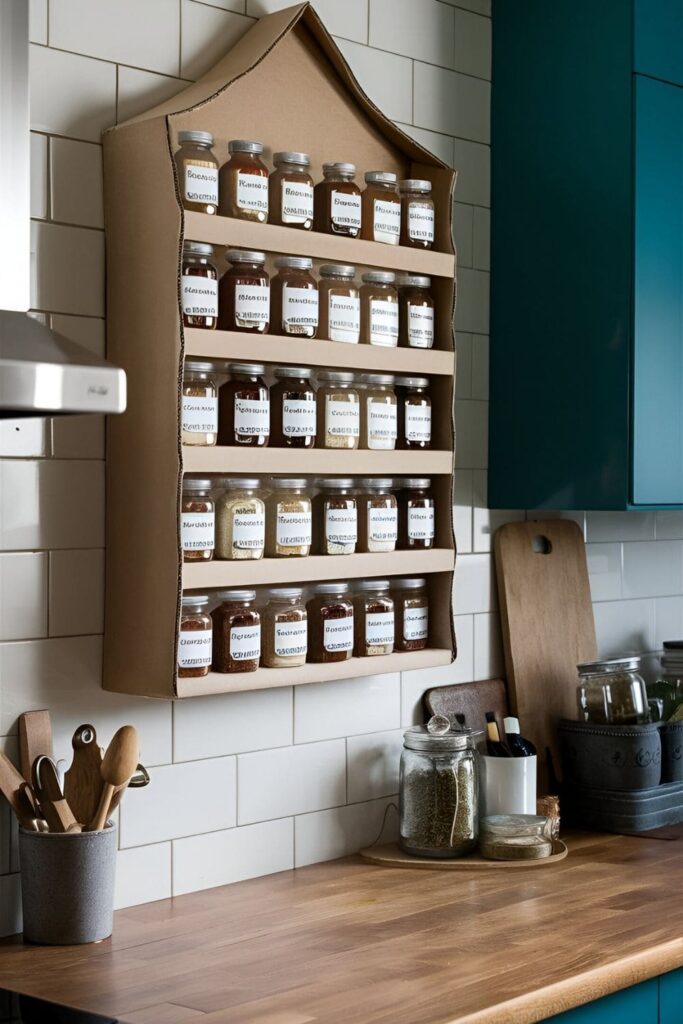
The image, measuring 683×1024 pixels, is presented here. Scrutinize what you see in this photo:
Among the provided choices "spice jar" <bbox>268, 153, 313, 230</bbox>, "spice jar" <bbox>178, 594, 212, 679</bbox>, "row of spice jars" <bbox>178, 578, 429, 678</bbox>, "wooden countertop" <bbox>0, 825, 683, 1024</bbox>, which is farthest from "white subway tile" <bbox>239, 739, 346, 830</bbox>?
"spice jar" <bbox>268, 153, 313, 230</bbox>

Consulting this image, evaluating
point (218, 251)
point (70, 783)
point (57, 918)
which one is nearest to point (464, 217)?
point (218, 251)

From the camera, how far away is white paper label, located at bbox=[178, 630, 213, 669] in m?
2.00

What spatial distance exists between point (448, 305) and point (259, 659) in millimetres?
715

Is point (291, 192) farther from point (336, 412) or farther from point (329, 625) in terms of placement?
point (329, 625)

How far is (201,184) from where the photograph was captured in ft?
6.64

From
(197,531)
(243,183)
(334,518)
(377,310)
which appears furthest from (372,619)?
(243,183)

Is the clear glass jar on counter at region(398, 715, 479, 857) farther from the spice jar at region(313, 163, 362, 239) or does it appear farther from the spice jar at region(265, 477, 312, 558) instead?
the spice jar at region(313, 163, 362, 239)

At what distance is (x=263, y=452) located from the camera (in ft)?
6.86

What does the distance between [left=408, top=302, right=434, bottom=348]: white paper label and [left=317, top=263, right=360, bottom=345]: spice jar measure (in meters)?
0.14

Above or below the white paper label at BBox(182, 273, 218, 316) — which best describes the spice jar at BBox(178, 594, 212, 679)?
below

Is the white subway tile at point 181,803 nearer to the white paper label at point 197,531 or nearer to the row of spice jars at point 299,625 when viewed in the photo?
the row of spice jars at point 299,625

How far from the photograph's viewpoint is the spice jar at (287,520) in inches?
84.1

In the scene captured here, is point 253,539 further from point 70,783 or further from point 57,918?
point 57,918

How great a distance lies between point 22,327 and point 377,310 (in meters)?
0.85
